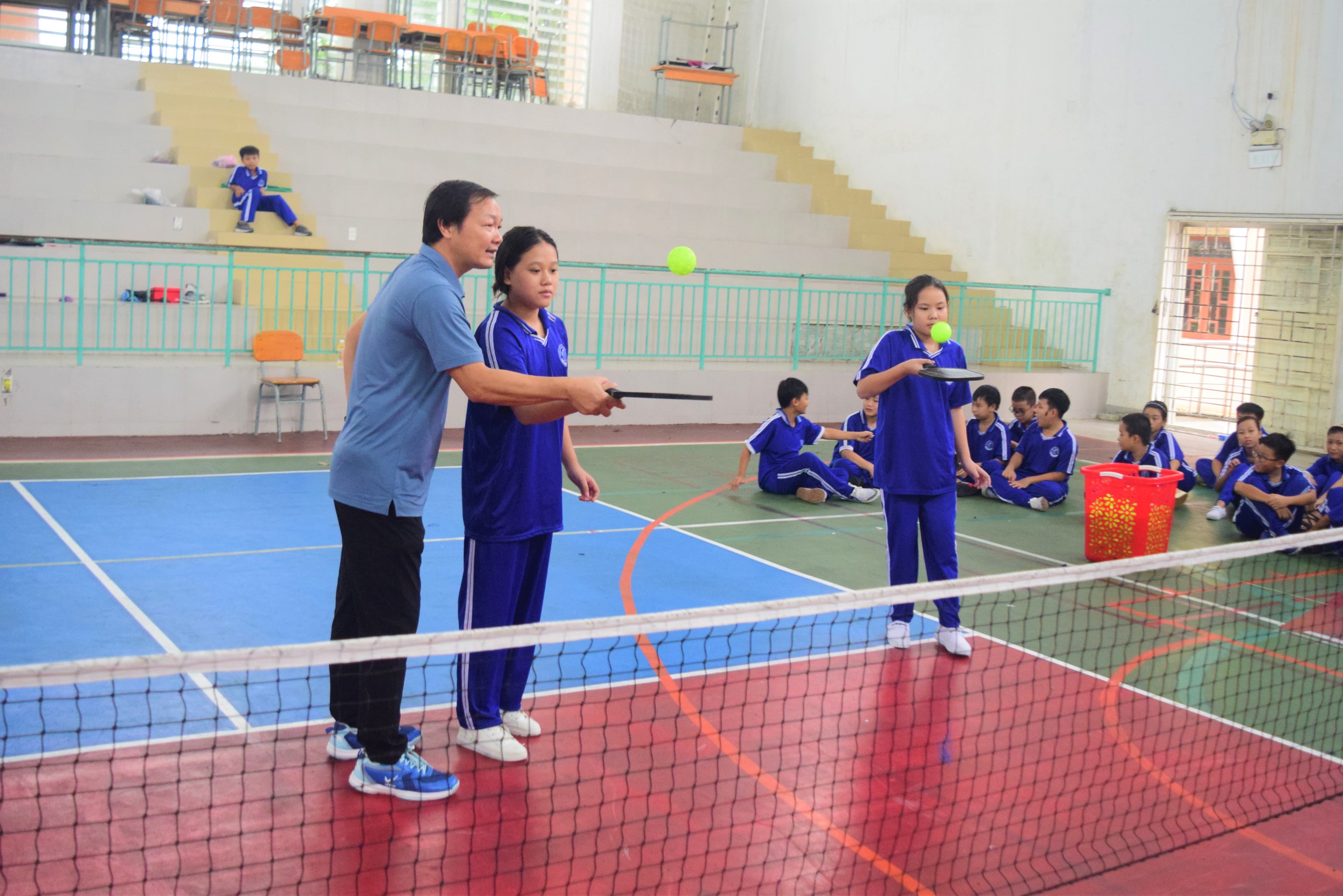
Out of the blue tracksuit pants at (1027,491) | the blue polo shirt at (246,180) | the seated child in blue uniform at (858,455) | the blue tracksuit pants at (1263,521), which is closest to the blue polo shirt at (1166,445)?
the blue tracksuit pants at (1027,491)

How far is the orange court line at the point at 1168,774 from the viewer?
13.0ft

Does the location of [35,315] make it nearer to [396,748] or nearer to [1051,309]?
[396,748]

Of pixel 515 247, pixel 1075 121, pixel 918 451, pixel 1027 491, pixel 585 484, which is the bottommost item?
pixel 1027 491

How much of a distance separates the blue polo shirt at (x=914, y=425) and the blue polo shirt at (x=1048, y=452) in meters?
4.75

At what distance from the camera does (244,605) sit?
20.6 feet

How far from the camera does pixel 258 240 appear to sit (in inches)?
592

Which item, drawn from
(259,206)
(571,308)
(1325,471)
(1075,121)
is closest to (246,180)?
(259,206)

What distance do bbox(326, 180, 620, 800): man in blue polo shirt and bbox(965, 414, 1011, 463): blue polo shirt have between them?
7.45m

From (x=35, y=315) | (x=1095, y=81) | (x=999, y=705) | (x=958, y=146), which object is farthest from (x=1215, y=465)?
(x=35, y=315)

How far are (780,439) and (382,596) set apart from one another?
635cm

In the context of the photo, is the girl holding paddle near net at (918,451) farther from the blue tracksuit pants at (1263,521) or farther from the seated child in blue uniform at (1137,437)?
the blue tracksuit pants at (1263,521)

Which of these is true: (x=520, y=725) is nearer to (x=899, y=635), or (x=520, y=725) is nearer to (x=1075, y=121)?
(x=899, y=635)

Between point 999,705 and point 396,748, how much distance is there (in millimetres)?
2633

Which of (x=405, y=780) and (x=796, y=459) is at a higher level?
(x=796, y=459)
